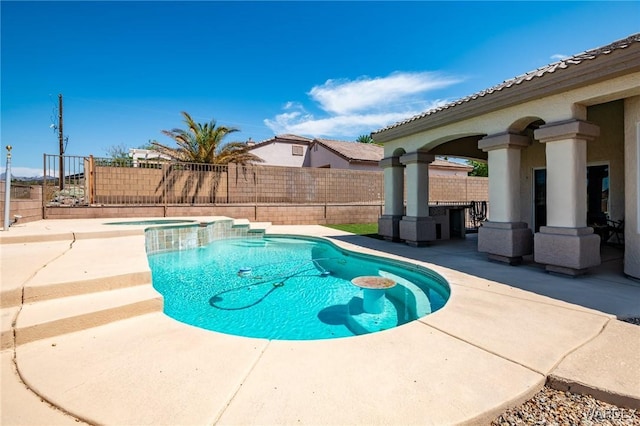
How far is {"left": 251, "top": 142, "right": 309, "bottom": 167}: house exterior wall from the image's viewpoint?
27047mm

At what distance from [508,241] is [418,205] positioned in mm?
3061

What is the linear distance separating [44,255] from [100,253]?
0.78 m

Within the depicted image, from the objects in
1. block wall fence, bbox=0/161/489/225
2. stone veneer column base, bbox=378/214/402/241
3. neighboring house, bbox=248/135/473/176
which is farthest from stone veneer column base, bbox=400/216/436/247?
neighboring house, bbox=248/135/473/176

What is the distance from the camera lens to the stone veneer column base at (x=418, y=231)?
8977 mm

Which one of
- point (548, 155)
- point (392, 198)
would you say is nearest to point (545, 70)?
point (548, 155)

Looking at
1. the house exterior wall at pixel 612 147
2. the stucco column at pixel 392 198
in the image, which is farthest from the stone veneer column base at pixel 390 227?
the house exterior wall at pixel 612 147

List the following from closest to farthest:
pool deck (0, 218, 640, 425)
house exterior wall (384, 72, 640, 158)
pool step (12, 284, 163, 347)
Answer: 1. pool deck (0, 218, 640, 425)
2. pool step (12, 284, 163, 347)
3. house exterior wall (384, 72, 640, 158)

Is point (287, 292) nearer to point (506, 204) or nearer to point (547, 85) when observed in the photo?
point (506, 204)

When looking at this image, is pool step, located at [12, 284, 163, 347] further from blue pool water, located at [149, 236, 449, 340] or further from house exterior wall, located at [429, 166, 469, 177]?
house exterior wall, located at [429, 166, 469, 177]

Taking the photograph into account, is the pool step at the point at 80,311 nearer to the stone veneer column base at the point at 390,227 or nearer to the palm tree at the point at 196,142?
the stone veneer column base at the point at 390,227

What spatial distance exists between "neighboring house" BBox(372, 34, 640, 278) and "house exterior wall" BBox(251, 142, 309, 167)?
1805cm

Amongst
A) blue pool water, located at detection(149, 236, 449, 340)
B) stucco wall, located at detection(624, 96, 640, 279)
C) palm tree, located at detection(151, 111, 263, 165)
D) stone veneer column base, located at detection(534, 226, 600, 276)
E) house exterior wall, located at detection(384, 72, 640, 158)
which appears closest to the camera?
blue pool water, located at detection(149, 236, 449, 340)

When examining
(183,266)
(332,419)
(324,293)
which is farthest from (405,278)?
(183,266)

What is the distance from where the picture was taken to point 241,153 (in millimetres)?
15820
